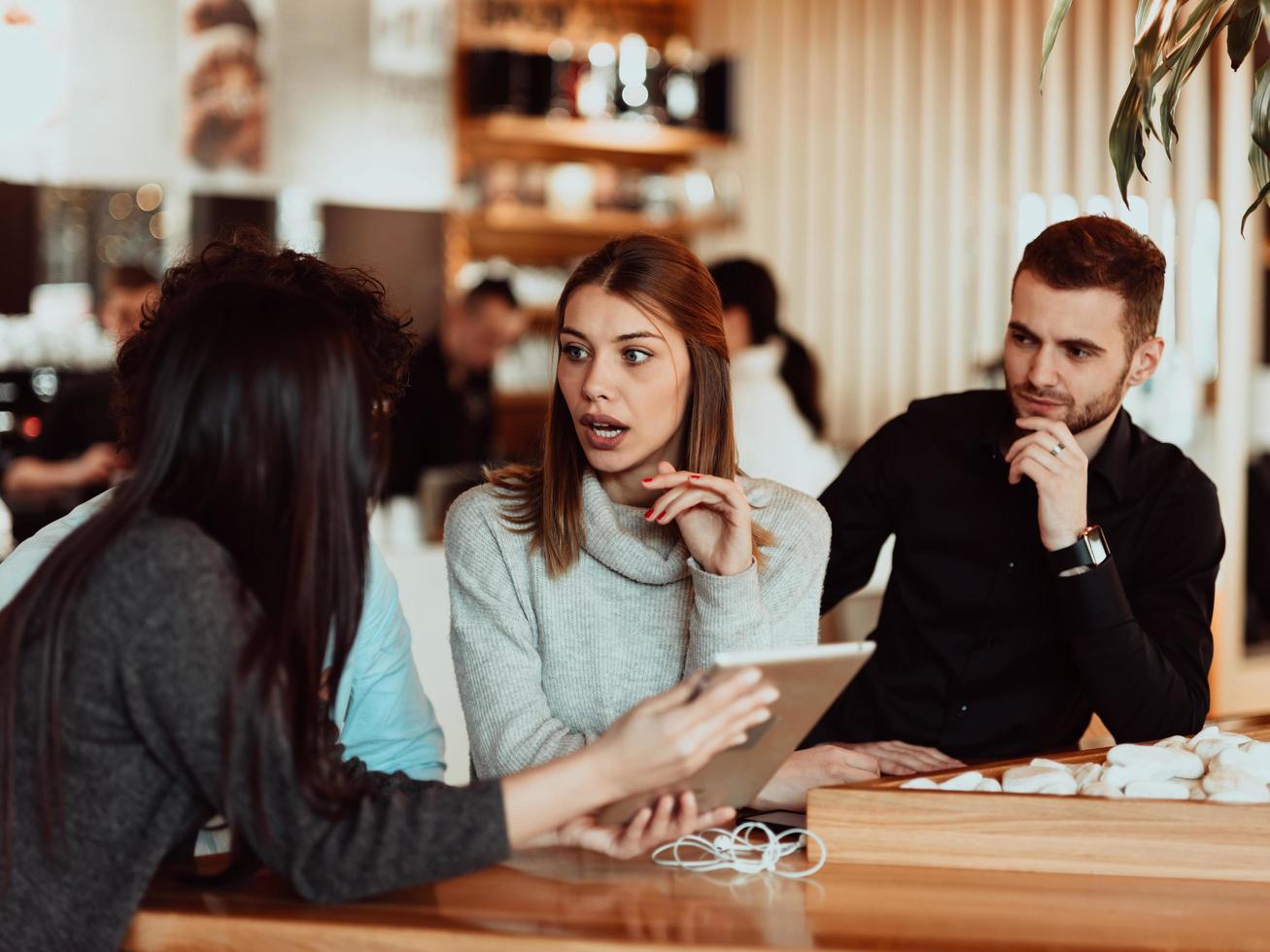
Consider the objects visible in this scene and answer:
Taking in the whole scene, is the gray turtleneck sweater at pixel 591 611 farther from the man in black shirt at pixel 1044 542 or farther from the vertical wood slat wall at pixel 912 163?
the vertical wood slat wall at pixel 912 163

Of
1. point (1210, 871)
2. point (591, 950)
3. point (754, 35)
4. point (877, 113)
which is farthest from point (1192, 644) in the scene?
point (754, 35)

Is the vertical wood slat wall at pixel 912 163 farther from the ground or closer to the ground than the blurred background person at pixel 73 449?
farther from the ground

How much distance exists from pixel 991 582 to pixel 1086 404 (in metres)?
0.31

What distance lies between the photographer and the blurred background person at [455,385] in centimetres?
507

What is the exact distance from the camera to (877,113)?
5.29 meters

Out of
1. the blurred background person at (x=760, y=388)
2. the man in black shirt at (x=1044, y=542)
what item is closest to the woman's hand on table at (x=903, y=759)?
the man in black shirt at (x=1044, y=542)

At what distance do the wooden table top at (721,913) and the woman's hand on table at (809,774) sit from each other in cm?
23

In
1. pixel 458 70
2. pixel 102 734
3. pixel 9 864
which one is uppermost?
pixel 458 70

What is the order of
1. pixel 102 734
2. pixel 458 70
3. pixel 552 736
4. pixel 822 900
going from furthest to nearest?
pixel 458 70 < pixel 552 736 < pixel 822 900 < pixel 102 734

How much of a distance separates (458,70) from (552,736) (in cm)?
471

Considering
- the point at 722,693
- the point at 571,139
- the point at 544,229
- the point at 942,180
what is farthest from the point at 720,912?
the point at 544,229

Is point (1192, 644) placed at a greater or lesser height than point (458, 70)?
lesser

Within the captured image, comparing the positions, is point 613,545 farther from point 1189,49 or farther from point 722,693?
point 1189,49

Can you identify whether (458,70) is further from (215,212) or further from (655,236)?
(655,236)
